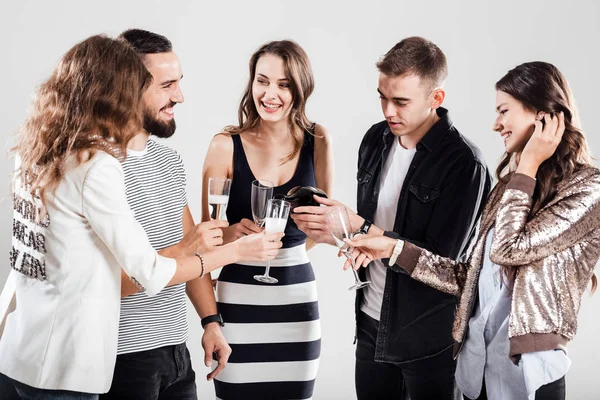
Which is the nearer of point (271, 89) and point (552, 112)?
point (552, 112)

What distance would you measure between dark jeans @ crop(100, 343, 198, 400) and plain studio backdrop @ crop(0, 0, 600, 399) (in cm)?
196

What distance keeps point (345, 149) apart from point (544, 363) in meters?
2.68

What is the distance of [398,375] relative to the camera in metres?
2.80

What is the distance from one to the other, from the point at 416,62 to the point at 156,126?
1013 millimetres

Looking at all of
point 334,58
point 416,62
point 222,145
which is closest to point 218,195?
point 222,145

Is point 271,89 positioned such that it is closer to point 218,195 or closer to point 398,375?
point 218,195

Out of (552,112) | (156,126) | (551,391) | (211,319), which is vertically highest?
(552,112)

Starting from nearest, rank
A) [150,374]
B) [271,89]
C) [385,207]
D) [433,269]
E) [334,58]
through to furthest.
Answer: [150,374]
[433,269]
[385,207]
[271,89]
[334,58]

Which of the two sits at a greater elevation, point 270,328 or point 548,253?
point 548,253

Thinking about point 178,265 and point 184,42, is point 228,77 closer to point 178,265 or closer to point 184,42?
point 184,42

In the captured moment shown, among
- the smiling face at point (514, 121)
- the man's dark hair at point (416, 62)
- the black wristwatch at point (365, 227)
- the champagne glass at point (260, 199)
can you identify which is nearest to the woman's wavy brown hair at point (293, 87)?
the man's dark hair at point (416, 62)

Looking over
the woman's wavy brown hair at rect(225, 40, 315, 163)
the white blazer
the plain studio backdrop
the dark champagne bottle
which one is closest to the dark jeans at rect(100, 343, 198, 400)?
the white blazer

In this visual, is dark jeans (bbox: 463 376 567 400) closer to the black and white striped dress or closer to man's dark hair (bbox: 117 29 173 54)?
the black and white striped dress

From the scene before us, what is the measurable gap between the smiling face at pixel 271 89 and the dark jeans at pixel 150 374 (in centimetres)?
104
